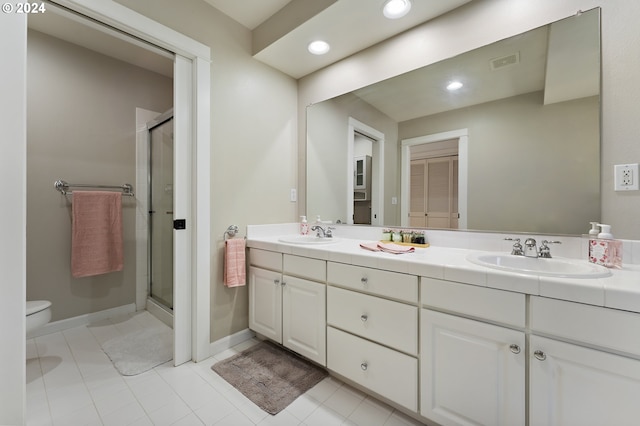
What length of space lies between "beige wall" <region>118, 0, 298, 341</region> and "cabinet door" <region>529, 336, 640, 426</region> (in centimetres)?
181

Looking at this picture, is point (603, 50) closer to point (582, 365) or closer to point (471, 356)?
point (582, 365)

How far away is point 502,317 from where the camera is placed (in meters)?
1.01

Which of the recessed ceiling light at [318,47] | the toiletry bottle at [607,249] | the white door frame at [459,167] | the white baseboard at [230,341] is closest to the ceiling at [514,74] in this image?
the white door frame at [459,167]

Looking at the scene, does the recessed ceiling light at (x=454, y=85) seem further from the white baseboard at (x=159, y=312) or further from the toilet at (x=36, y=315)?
the toilet at (x=36, y=315)

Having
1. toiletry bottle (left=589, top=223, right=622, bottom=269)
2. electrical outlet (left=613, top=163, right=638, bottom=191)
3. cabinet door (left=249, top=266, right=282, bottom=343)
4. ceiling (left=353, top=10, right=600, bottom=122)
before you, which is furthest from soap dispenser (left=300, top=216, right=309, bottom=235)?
electrical outlet (left=613, top=163, right=638, bottom=191)

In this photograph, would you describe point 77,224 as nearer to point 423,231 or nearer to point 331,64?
point 331,64

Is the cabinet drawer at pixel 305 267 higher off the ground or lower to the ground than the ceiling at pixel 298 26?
lower

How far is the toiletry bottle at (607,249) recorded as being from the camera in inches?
42.8

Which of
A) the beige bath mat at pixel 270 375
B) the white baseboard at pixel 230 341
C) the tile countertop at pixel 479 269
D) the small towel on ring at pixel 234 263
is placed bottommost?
the beige bath mat at pixel 270 375

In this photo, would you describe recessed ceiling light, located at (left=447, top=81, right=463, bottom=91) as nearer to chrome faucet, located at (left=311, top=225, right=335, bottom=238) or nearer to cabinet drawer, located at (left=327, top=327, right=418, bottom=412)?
chrome faucet, located at (left=311, top=225, right=335, bottom=238)

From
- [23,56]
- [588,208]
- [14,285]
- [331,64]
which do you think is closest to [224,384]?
[14,285]

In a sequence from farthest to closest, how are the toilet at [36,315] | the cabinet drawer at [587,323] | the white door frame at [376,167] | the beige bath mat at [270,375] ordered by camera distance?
the white door frame at [376,167] < the toilet at [36,315] < the beige bath mat at [270,375] < the cabinet drawer at [587,323]

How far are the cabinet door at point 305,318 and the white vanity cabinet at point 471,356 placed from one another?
60 cm

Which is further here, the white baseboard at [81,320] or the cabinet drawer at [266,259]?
the white baseboard at [81,320]
